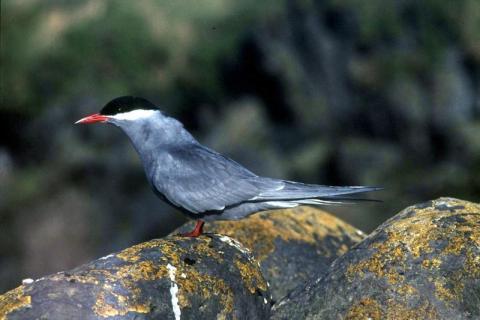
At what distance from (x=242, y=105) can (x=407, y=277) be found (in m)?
8.91

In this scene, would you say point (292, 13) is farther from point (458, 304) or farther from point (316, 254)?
point (458, 304)

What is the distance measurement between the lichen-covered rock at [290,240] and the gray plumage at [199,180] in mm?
142

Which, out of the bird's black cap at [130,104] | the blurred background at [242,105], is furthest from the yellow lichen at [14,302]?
the blurred background at [242,105]

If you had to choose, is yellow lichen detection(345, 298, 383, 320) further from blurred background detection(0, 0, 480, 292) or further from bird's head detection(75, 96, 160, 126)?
blurred background detection(0, 0, 480, 292)

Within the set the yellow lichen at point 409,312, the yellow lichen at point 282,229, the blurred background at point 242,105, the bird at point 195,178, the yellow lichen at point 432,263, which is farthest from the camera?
the blurred background at point 242,105

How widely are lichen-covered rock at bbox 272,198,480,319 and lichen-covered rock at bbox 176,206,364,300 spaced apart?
1043 millimetres

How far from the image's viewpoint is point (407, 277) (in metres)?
4.73

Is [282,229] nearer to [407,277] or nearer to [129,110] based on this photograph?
[129,110]

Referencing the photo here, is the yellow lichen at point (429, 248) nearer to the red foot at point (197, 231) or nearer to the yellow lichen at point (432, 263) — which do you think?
the yellow lichen at point (432, 263)

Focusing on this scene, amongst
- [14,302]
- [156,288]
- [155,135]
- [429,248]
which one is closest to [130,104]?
[155,135]

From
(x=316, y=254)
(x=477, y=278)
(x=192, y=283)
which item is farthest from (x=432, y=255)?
(x=316, y=254)

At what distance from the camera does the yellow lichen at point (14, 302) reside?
447 centimetres

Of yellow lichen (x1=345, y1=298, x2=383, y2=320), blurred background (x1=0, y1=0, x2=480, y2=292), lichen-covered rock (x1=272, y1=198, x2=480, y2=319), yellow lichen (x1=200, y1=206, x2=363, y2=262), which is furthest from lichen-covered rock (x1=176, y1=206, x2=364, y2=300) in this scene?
blurred background (x1=0, y1=0, x2=480, y2=292)

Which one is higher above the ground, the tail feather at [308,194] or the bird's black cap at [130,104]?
the bird's black cap at [130,104]
